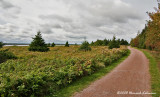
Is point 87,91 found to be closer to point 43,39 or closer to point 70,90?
point 70,90

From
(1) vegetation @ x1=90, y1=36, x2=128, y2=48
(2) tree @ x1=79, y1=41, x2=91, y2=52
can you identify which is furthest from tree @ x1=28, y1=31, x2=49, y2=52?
(1) vegetation @ x1=90, y1=36, x2=128, y2=48

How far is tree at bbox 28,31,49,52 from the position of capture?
26.0 metres

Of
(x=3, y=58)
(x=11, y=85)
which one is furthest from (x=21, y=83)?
(x=3, y=58)

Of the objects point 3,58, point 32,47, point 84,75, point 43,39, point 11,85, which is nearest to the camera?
point 11,85

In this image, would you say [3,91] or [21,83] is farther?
[21,83]

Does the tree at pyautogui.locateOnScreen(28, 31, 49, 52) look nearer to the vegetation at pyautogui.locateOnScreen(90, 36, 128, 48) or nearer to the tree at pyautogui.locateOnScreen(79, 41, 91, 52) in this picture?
the tree at pyautogui.locateOnScreen(79, 41, 91, 52)

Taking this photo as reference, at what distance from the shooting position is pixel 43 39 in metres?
28.6

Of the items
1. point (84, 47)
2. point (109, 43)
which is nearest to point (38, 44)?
point (84, 47)

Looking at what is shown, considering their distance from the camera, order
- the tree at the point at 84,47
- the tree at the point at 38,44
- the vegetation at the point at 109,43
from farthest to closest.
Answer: the vegetation at the point at 109,43
the tree at the point at 84,47
the tree at the point at 38,44

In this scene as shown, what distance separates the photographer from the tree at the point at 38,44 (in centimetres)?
2595

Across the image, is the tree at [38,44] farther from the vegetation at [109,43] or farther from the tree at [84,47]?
the vegetation at [109,43]

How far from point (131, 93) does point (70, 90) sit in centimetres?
311

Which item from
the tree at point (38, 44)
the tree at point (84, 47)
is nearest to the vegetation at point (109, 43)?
the tree at point (84, 47)

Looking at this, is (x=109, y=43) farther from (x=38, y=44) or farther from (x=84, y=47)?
(x=38, y=44)
